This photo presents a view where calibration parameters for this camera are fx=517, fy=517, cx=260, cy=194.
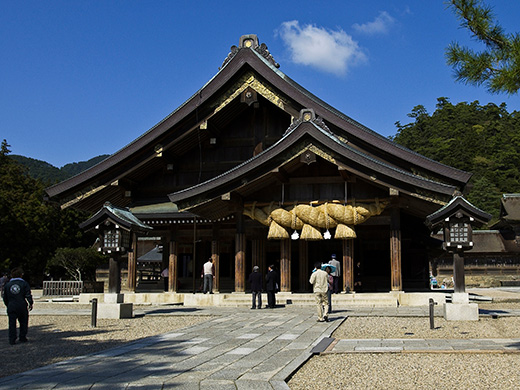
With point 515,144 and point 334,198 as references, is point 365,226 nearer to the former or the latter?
point 334,198

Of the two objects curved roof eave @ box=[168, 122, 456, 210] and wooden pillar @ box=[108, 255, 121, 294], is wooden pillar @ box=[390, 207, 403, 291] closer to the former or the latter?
curved roof eave @ box=[168, 122, 456, 210]

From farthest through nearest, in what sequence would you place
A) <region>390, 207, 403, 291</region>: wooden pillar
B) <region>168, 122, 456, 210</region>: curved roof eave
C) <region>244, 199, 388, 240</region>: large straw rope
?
<region>244, 199, 388, 240</region>: large straw rope, <region>390, 207, 403, 291</region>: wooden pillar, <region>168, 122, 456, 210</region>: curved roof eave

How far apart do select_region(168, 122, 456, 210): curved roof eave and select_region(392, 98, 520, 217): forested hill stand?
4339 cm

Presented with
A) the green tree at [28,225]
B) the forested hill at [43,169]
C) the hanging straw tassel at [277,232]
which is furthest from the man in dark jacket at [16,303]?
the forested hill at [43,169]

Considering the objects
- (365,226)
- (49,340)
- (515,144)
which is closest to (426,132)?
(515,144)

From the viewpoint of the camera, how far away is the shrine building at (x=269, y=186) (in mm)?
18031

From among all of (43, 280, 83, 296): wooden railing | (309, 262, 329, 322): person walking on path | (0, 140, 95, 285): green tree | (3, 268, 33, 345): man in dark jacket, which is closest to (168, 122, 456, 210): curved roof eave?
(309, 262, 329, 322): person walking on path

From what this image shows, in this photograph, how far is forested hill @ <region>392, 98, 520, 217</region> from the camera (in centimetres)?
6138

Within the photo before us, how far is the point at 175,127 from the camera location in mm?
21141

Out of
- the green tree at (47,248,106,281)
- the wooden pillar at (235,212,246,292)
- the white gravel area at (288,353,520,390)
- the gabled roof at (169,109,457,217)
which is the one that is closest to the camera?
the white gravel area at (288,353,520,390)

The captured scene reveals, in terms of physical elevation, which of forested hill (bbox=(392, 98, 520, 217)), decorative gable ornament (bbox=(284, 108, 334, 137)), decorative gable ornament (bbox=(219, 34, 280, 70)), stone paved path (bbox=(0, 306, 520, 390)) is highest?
forested hill (bbox=(392, 98, 520, 217))

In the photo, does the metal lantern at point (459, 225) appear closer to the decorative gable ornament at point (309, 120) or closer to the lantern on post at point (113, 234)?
the decorative gable ornament at point (309, 120)

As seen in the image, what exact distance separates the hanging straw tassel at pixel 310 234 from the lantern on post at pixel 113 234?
5980 millimetres

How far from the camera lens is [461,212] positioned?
45.1 feet
